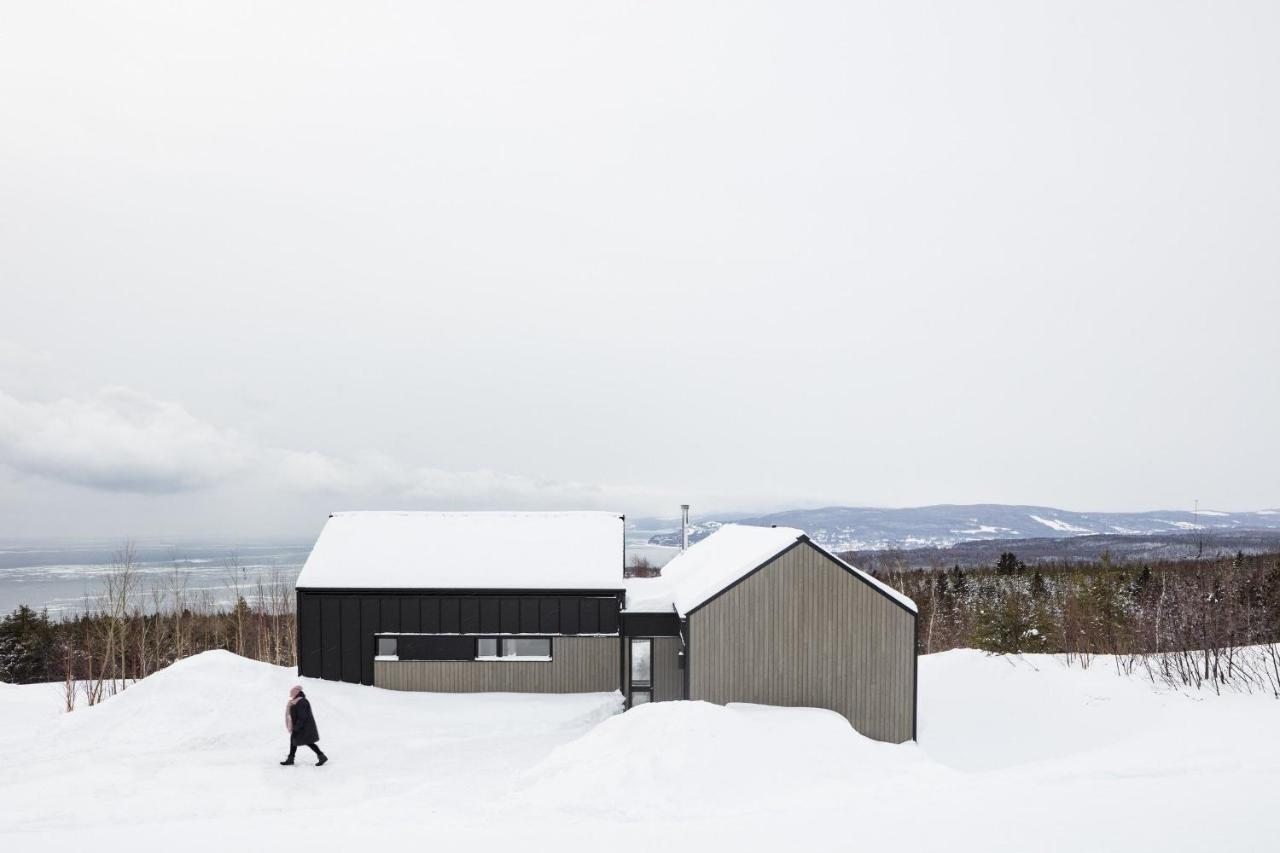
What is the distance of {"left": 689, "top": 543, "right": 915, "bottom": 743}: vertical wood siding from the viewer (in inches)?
631

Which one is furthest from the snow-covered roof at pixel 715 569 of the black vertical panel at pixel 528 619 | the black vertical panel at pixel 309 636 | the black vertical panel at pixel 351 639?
the black vertical panel at pixel 309 636

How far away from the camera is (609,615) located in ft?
66.0

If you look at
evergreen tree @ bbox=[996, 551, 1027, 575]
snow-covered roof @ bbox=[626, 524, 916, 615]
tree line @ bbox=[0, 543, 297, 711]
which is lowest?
evergreen tree @ bbox=[996, 551, 1027, 575]

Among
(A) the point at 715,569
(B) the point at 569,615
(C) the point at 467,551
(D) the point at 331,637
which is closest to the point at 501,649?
(B) the point at 569,615

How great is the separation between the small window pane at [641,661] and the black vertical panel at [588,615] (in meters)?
1.24

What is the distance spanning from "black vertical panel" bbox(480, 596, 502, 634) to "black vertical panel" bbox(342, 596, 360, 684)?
11.3 ft

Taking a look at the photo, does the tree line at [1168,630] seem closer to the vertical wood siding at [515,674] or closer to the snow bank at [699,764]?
the snow bank at [699,764]

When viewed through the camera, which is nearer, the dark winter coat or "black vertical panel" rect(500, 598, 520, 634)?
the dark winter coat

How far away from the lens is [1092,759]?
13.6m

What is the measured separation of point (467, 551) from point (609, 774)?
1085cm

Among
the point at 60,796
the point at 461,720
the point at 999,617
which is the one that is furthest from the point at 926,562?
the point at 60,796

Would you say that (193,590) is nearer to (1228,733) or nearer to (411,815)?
(411,815)

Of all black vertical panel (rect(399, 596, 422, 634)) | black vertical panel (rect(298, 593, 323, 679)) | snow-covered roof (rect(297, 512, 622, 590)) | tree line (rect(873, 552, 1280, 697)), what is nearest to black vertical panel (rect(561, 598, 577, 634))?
snow-covered roof (rect(297, 512, 622, 590))

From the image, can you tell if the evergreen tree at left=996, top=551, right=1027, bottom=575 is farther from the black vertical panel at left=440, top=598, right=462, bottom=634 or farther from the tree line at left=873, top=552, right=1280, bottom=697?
the black vertical panel at left=440, top=598, right=462, bottom=634
